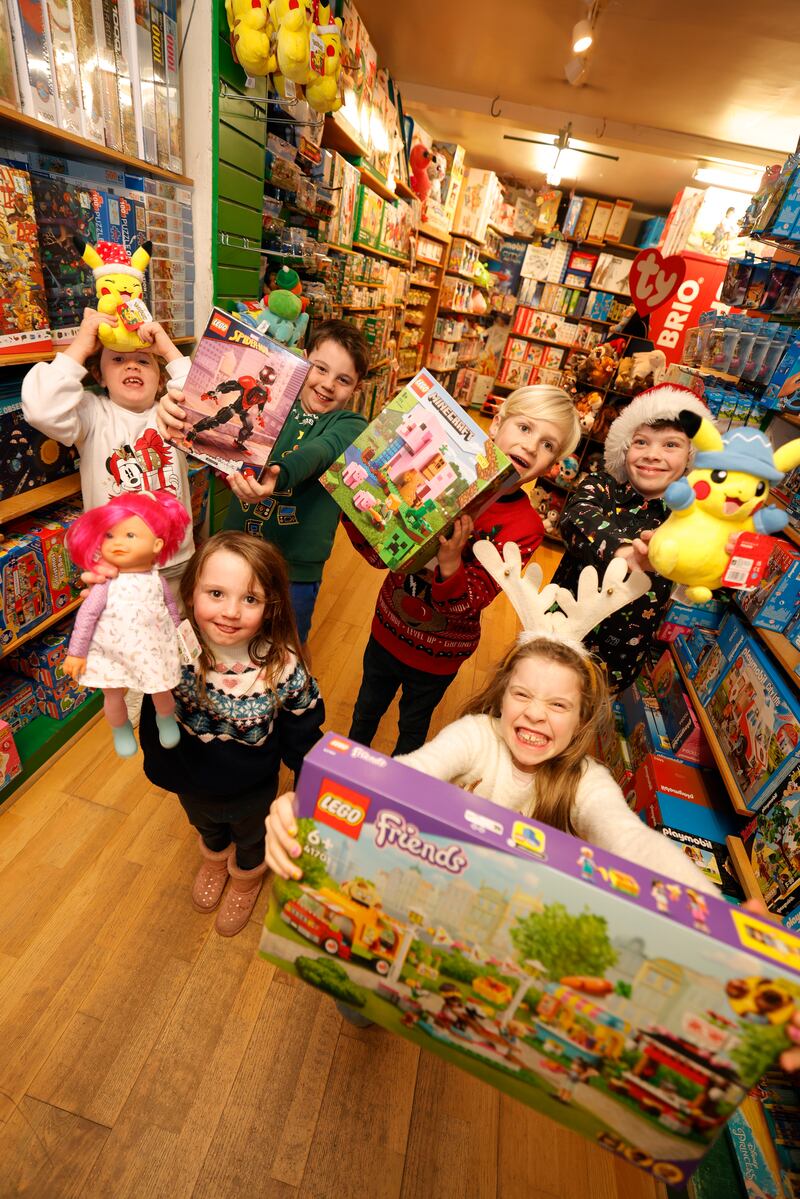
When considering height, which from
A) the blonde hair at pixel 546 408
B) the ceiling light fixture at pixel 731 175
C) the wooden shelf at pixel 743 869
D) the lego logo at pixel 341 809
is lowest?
the wooden shelf at pixel 743 869

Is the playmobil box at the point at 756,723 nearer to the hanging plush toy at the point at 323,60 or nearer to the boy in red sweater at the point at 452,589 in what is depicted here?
the boy in red sweater at the point at 452,589

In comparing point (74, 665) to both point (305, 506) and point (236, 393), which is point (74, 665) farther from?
point (305, 506)

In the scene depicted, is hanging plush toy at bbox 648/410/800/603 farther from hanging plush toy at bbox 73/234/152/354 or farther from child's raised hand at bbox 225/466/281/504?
hanging plush toy at bbox 73/234/152/354

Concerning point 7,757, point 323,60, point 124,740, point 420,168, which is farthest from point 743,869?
point 420,168

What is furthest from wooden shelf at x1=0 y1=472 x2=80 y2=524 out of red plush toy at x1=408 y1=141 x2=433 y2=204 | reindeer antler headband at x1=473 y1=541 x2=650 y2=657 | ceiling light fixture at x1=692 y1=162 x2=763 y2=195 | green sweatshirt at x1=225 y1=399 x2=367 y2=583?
ceiling light fixture at x1=692 y1=162 x2=763 y2=195

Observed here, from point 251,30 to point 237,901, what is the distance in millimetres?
2558

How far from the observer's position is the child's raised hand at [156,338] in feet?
4.36

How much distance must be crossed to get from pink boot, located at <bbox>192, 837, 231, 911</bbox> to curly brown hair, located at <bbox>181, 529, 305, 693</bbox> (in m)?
0.72

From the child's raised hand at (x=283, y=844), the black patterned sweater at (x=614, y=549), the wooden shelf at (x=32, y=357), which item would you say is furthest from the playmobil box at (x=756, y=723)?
the wooden shelf at (x=32, y=357)

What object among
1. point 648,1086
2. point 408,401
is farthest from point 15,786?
point 648,1086

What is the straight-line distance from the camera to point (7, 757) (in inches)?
68.4

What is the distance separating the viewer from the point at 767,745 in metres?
1.56

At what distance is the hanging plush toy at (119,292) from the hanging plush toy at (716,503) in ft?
3.94

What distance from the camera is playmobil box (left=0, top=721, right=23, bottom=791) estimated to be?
171 centimetres
